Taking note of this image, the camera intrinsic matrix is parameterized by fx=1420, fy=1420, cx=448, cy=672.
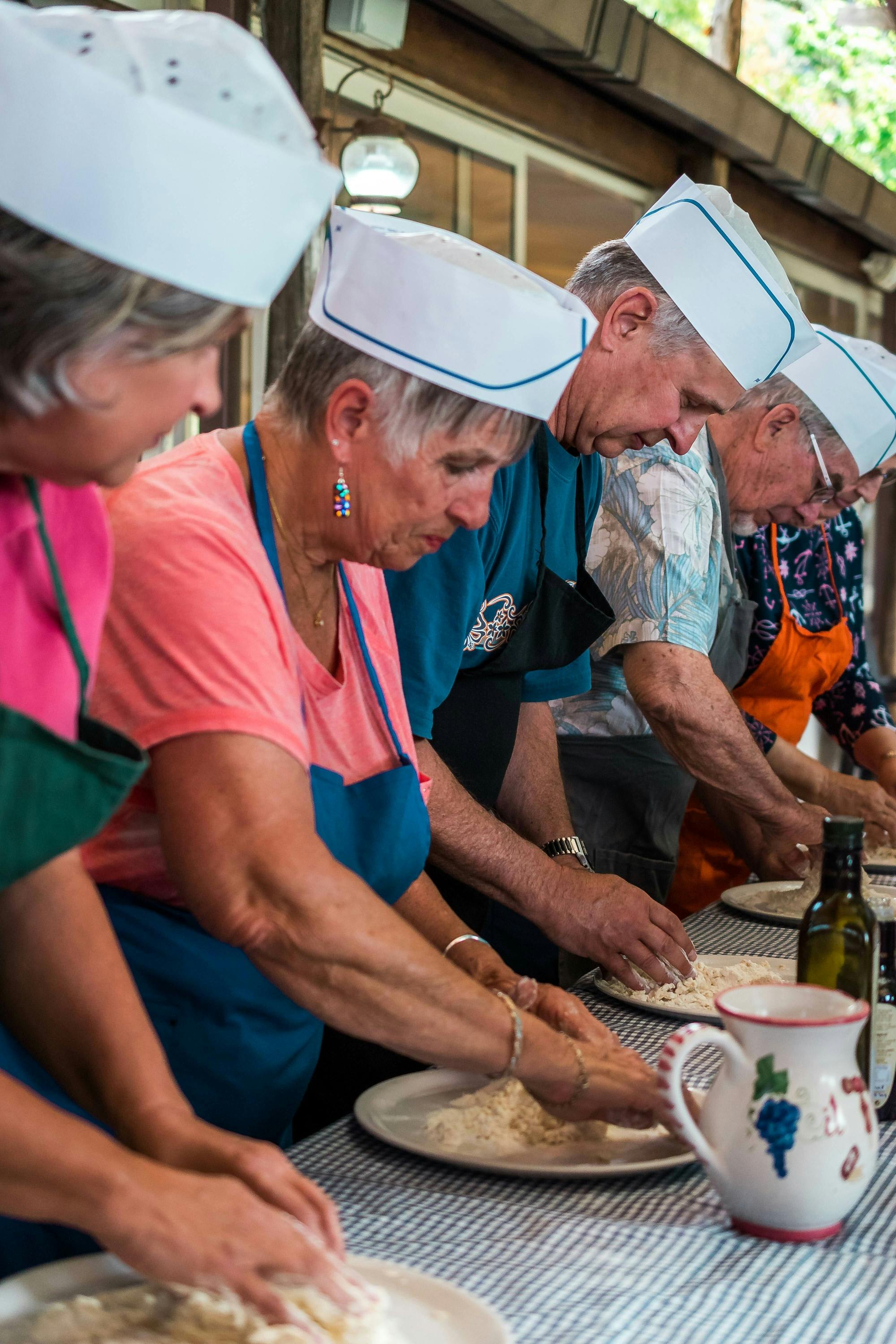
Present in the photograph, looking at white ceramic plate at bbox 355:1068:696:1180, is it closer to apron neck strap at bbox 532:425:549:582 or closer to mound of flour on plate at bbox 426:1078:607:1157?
mound of flour on plate at bbox 426:1078:607:1157

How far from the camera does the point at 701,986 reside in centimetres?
183

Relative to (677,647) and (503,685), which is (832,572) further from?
(503,685)

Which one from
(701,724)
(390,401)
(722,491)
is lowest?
(701,724)

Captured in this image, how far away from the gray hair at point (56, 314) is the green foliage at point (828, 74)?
8.08 m

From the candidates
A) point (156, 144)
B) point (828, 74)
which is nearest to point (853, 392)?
point (156, 144)

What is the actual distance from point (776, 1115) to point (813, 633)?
7.76 ft

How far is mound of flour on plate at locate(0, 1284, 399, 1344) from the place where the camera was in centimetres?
92

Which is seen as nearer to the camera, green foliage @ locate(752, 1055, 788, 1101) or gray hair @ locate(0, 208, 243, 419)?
gray hair @ locate(0, 208, 243, 419)

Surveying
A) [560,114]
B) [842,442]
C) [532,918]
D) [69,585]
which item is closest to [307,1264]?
[69,585]

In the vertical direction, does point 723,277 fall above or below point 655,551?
above

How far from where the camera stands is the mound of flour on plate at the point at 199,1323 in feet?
3.03

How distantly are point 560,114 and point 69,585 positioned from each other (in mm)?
4376

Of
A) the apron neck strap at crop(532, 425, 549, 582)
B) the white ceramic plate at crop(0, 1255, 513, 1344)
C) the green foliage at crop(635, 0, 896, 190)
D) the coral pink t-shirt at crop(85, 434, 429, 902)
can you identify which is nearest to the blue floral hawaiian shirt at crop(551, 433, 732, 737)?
the apron neck strap at crop(532, 425, 549, 582)

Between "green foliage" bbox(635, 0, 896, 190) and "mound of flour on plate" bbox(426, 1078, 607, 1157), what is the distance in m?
7.82
